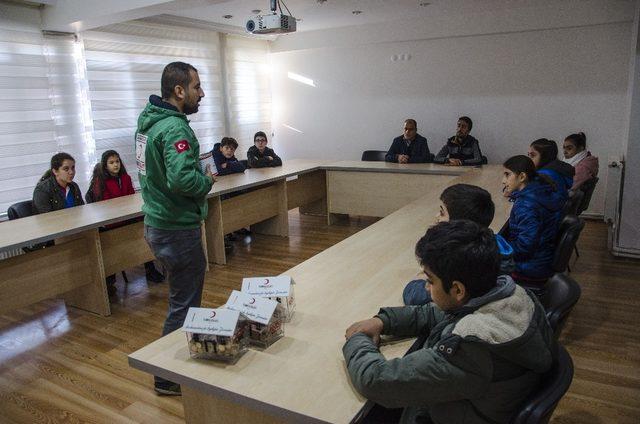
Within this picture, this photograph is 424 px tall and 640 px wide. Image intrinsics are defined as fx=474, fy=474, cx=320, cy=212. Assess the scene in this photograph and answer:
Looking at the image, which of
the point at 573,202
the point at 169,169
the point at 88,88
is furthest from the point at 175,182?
the point at 88,88

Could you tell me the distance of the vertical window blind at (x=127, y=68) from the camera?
503cm

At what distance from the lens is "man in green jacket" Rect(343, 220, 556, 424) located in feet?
3.29

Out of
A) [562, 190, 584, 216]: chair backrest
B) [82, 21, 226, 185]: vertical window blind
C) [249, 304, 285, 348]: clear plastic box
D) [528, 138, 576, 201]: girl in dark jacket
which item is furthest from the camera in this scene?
[82, 21, 226, 185]: vertical window blind

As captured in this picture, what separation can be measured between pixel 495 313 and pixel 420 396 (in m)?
0.25

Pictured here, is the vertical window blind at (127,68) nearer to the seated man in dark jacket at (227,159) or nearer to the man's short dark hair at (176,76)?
the seated man in dark jacket at (227,159)

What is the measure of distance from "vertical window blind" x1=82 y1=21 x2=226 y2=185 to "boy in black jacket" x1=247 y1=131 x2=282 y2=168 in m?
1.00

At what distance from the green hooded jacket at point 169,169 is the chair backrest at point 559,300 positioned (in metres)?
1.41

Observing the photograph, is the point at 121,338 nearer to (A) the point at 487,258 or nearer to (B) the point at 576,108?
(A) the point at 487,258

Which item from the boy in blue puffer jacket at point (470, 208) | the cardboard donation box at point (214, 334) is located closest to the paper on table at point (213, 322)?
the cardboard donation box at point (214, 334)

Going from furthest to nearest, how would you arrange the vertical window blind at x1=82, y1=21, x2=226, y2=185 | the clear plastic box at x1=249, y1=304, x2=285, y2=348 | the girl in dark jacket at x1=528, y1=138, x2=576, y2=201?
the vertical window blind at x1=82, y1=21, x2=226, y2=185 → the girl in dark jacket at x1=528, y1=138, x2=576, y2=201 → the clear plastic box at x1=249, y1=304, x2=285, y2=348

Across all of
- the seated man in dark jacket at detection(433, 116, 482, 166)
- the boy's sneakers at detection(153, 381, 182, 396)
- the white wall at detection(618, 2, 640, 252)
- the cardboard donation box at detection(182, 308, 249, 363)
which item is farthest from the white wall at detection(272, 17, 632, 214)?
the cardboard donation box at detection(182, 308, 249, 363)

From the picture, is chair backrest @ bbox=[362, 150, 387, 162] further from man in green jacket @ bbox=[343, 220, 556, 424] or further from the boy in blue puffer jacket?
man in green jacket @ bbox=[343, 220, 556, 424]

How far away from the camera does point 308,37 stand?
23.2 feet

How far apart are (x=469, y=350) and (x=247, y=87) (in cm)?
663
